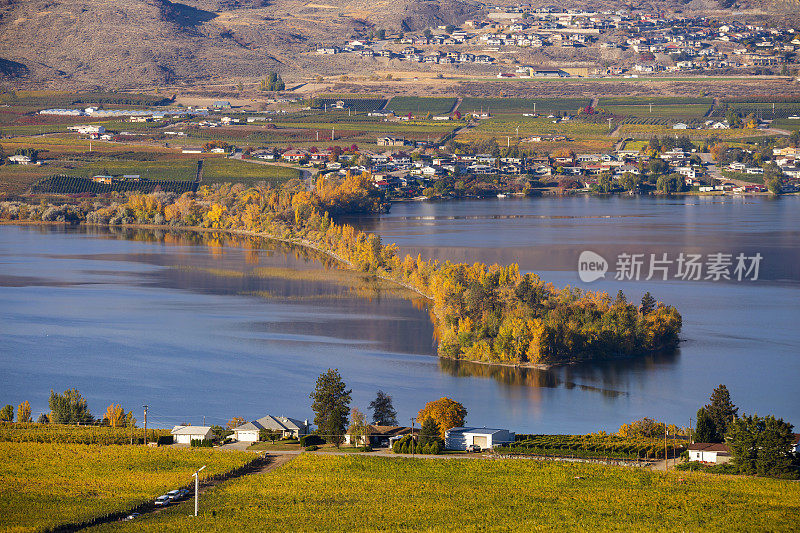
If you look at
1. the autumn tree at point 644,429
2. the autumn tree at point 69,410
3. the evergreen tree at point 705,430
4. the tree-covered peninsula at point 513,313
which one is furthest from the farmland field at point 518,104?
the evergreen tree at point 705,430

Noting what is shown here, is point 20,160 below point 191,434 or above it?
above

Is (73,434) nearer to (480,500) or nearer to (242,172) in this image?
(480,500)

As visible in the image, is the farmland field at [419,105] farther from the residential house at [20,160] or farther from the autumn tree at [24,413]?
the autumn tree at [24,413]

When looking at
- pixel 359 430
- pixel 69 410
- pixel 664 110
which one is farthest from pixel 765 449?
pixel 664 110

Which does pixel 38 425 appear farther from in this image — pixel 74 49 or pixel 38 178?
pixel 74 49

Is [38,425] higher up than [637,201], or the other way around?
[637,201]

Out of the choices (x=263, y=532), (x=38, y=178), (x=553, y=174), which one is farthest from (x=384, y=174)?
(x=263, y=532)

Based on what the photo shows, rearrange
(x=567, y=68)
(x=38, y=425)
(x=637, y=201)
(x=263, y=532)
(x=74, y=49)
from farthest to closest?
(x=74, y=49), (x=567, y=68), (x=637, y=201), (x=38, y=425), (x=263, y=532)
